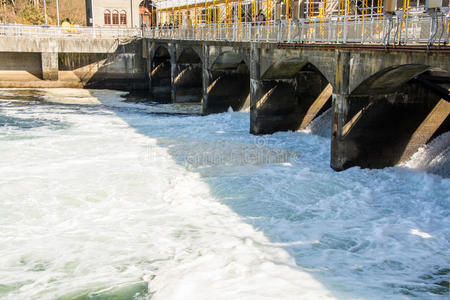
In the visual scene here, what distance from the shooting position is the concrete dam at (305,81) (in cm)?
1714

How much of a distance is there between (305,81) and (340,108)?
7565mm

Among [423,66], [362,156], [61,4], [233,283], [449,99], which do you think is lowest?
[233,283]

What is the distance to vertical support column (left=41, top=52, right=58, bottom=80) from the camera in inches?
1697

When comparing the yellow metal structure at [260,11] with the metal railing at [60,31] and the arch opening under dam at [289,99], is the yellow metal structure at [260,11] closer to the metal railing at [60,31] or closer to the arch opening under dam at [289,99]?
the arch opening under dam at [289,99]

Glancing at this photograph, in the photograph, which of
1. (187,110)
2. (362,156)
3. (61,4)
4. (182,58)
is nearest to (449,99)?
(362,156)

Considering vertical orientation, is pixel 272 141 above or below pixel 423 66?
below

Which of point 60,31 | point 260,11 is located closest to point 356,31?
point 260,11

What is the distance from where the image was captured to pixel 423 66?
50.0 feet

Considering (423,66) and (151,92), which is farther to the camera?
(151,92)

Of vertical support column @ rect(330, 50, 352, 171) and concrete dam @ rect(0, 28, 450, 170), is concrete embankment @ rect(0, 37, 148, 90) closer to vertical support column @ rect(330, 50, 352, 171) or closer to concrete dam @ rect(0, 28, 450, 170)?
concrete dam @ rect(0, 28, 450, 170)

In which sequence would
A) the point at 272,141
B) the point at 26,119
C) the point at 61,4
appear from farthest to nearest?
1. the point at 61,4
2. the point at 26,119
3. the point at 272,141

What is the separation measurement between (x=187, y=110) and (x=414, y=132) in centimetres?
1870

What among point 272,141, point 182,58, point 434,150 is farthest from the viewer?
point 182,58

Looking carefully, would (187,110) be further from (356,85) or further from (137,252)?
(137,252)
